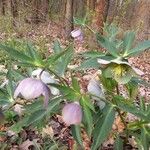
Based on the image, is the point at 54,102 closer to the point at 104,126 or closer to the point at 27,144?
the point at 104,126

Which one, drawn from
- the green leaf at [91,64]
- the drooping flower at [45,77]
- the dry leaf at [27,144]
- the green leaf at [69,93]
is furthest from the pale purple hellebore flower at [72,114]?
Result: the dry leaf at [27,144]

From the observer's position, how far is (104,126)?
76.0 inches

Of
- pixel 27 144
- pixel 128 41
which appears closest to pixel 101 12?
pixel 27 144

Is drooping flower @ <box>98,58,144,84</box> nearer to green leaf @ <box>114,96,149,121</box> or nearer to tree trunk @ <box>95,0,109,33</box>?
green leaf @ <box>114,96,149,121</box>

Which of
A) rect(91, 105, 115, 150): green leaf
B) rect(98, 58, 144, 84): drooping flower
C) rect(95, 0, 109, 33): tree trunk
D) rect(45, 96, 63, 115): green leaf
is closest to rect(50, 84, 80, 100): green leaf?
rect(45, 96, 63, 115): green leaf

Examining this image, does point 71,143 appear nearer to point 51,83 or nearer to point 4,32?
point 51,83

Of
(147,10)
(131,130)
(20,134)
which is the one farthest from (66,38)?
(131,130)

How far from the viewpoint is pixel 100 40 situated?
5.90ft

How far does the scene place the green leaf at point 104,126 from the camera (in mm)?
1917

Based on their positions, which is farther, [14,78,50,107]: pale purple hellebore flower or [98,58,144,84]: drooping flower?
[98,58,144,84]: drooping flower

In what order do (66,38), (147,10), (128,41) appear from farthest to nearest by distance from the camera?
(147,10)
(66,38)
(128,41)

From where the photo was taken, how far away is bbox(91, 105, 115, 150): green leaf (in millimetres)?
1917

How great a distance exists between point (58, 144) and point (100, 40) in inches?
52.8

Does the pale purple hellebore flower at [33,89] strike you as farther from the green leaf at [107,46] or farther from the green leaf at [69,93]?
the green leaf at [107,46]
